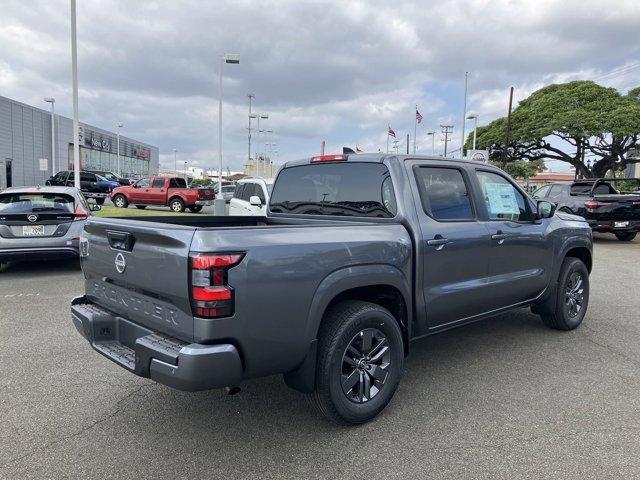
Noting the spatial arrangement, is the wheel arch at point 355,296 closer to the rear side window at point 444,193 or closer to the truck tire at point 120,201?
the rear side window at point 444,193

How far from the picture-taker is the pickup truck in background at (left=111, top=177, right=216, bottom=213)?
23094 millimetres

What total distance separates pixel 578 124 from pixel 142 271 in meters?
31.3

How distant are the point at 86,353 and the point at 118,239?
1.99 meters

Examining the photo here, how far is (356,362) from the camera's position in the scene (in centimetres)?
333

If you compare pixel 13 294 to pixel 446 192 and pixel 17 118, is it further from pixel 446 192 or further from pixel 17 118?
pixel 17 118

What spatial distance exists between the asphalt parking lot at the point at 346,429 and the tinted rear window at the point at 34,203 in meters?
3.41

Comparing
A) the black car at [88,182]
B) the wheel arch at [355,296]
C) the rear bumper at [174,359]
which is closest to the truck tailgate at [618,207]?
the wheel arch at [355,296]

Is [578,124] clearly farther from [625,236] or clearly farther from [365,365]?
[365,365]

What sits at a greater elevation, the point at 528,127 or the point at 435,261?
the point at 528,127

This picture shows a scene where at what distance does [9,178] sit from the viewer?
149ft

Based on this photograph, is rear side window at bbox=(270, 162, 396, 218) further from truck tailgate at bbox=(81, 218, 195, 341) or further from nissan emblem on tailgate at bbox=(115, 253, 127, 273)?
nissan emblem on tailgate at bbox=(115, 253, 127, 273)

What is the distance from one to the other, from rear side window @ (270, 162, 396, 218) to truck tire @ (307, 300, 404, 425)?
2.95ft

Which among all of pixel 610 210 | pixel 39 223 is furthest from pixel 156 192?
pixel 610 210

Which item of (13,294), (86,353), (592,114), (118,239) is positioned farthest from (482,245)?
(592,114)
